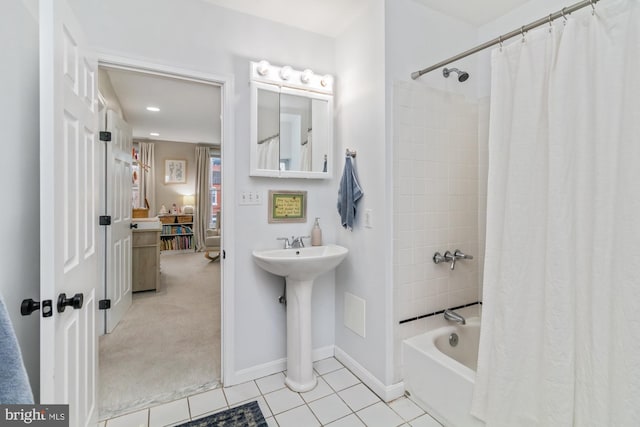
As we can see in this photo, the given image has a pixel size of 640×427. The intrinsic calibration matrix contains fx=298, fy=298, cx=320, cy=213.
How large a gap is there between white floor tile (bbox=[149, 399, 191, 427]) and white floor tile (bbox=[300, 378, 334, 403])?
2.28ft

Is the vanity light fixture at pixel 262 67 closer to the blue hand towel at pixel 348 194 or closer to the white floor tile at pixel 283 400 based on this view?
the blue hand towel at pixel 348 194

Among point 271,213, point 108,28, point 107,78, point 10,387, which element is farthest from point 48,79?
point 107,78

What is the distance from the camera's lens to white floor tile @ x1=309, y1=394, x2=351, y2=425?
5.63ft

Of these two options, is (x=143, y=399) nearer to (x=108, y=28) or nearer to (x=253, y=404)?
(x=253, y=404)

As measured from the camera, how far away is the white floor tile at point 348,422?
1652 mm

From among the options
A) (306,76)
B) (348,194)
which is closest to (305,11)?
(306,76)

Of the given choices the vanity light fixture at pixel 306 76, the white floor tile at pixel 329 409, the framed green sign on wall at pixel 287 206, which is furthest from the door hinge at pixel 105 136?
the white floor tile at pixel 329 409

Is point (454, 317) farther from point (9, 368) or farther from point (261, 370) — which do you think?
point (9, 368)

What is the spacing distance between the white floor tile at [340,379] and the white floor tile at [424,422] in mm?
464

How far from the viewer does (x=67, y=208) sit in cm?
112

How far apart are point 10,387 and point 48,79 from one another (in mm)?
900

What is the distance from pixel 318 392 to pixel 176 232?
6047 mm

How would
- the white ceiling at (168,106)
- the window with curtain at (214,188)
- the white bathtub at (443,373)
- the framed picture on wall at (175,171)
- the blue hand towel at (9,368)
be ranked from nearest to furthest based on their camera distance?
the blue hand towel at (9,368), the white bathtub at (443,373), the white ceiling at (168,106), the framed picture on wall at (175,171), the window with curtain at (214,188)

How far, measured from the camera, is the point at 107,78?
3.05 metres
